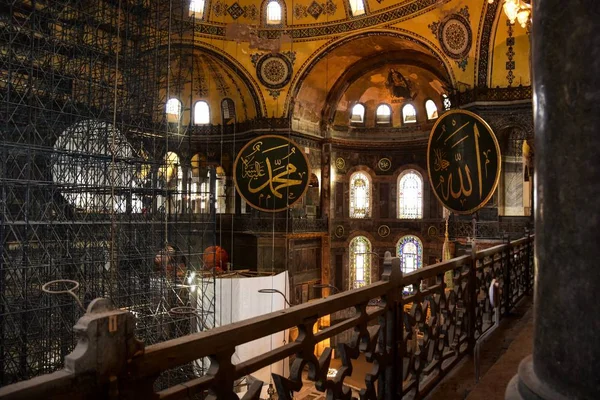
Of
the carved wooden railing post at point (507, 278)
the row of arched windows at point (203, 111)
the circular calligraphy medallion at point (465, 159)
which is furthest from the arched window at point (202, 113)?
the carved wooden railing post at point (507, 278)

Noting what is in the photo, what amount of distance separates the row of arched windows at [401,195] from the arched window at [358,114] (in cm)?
215

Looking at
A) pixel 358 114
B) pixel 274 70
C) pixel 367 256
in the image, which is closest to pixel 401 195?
pixel 367 256

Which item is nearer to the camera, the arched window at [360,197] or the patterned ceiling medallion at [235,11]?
the patterned ceiling medallion at [235,11]

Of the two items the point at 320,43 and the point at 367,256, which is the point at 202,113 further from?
the point at 367,256

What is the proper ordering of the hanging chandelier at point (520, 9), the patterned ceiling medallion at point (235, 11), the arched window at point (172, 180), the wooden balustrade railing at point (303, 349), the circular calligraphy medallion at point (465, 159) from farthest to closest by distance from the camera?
the patterned ceiling medallion at point (235, 11) < the arched window at point (172, 180) < the hanging chandelier at point (520, 9) < the circular calligraphy medallion at point (465, 159) < the wooden balustrade railing at point (303, 349)

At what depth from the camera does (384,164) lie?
62.8ft

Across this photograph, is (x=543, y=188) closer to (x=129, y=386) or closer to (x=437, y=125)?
(x=129, y=386)

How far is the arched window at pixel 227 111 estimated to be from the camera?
17.8m

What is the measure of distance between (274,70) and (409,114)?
602 centimetres

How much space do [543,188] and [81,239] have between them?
11.4 metres

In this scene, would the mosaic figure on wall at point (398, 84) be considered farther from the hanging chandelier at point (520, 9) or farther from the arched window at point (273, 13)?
the hanging chandelier at point (520, 9)

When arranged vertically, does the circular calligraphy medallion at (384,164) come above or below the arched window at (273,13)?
below

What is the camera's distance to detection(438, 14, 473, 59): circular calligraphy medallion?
12891mm

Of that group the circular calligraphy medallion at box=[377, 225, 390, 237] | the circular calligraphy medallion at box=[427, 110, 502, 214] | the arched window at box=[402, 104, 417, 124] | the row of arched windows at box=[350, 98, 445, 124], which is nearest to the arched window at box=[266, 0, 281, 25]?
the row of arched windows at box=[350, 98, 445, 124]
